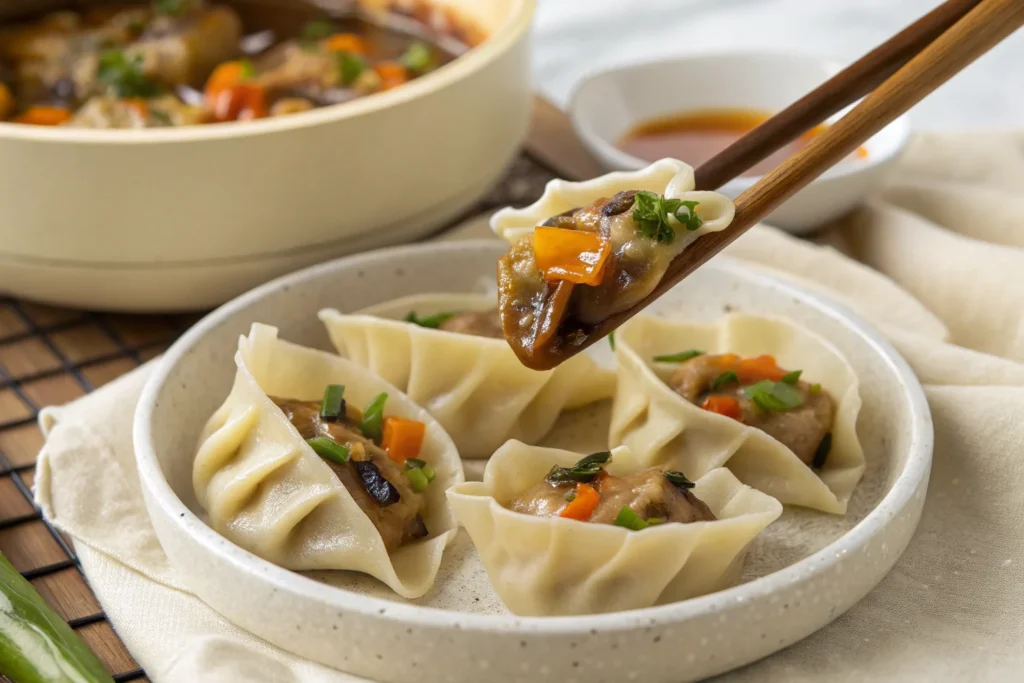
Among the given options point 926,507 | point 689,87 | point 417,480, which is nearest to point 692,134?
point 689,87

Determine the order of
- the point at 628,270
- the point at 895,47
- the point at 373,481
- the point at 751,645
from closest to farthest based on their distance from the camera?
the point at 751,645
the point at 628,270
the point at 373,481
the point at 895,47

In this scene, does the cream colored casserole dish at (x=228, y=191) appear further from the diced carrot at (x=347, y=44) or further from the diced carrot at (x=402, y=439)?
the diced carrot at (x=402, y=439)

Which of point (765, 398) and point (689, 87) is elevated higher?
point (765, 398)

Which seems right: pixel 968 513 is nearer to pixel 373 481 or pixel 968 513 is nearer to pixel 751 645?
pixel 751 645

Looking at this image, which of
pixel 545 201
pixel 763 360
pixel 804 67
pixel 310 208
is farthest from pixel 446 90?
pixel 804 67

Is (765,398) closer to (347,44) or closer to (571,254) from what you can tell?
(571,254)

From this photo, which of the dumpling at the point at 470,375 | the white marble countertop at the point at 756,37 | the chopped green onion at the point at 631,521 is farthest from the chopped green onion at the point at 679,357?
the white marble countertop at the point at 756,37

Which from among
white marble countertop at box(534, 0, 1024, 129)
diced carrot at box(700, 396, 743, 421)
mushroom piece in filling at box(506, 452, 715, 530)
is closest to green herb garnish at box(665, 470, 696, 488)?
mushroom piece in filling at box(506, 452, 715, 530)
